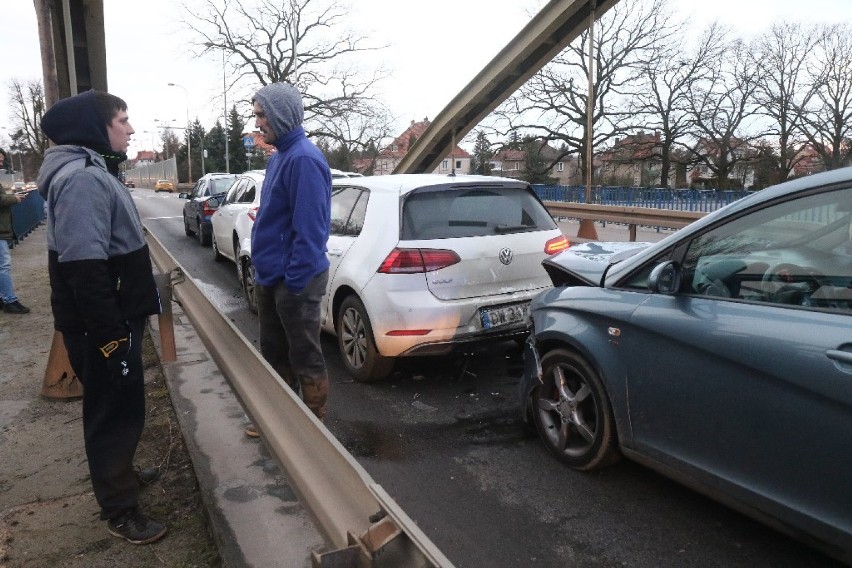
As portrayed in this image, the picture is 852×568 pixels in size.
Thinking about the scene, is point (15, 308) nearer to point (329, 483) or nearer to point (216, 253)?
point (216, 253)

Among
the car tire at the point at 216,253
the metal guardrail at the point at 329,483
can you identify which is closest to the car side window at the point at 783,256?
the metal guardrail at the point at 329,483

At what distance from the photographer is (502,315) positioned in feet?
15.8

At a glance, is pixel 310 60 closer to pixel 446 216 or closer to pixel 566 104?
pixel 566 104

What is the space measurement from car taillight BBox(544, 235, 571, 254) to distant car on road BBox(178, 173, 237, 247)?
10.1 meters

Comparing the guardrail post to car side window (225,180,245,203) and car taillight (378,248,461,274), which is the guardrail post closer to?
car taillight (378,248,461,274)

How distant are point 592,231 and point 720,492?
11879 mm

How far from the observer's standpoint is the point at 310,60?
145 ft

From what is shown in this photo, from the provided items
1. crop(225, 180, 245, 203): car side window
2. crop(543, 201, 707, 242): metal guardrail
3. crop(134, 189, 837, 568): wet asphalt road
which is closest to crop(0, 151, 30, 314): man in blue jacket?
crop(225, 180, 245, 203): car side window

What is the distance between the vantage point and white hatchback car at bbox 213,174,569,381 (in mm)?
4684

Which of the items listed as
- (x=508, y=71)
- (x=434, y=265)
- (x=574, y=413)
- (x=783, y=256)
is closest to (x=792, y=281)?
(x=783, y=256)

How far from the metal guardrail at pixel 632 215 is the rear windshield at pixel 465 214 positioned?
529 cm

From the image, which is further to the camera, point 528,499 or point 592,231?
point 592,231

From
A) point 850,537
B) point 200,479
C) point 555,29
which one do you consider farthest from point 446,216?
point 555,29

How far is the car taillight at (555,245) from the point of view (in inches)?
202
